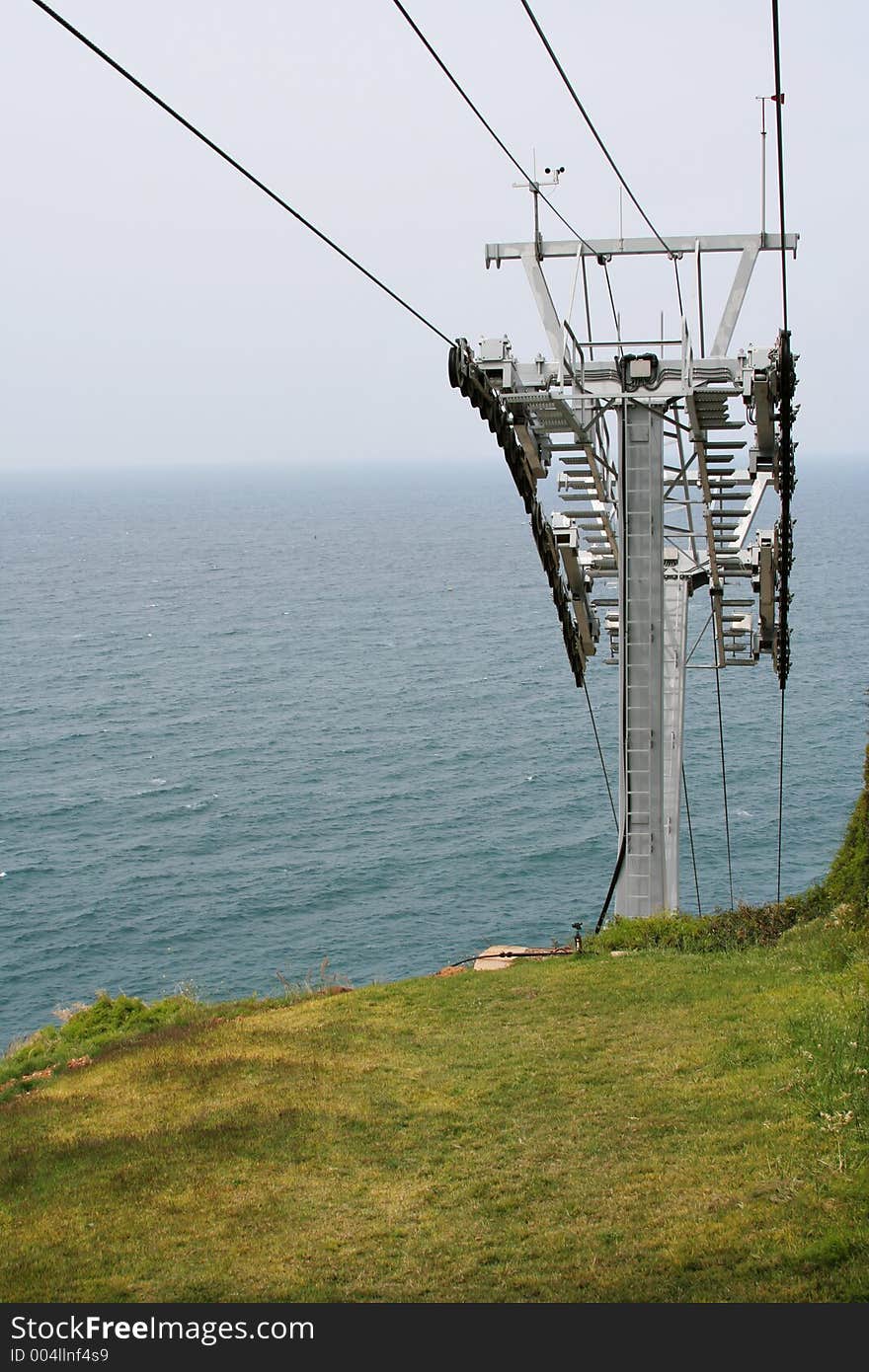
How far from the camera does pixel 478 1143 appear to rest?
16.6 metres

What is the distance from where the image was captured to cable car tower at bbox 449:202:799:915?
22.7 meters

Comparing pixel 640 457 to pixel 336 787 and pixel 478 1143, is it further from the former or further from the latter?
pixel 336 787

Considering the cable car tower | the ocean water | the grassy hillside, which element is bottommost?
the ocean water

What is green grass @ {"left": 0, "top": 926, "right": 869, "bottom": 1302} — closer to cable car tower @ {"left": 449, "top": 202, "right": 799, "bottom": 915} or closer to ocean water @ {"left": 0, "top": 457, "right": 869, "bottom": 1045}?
cable car tower @ {"left": 449, "top": 202, "right": 799, "bottom": 915}

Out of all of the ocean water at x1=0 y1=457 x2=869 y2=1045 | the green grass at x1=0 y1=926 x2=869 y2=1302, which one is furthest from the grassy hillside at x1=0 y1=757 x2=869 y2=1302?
the ocean water at x1=0 y1=457 x2=869 y2=1045

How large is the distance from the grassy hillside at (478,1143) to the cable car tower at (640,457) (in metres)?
3.49

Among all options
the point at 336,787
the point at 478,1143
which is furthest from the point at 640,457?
the point at 336,787

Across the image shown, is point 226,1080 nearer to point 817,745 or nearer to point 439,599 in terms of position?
point 817,745

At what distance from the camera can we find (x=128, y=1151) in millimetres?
17312

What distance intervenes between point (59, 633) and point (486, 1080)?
99.4 metres

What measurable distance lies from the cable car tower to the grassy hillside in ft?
11.5

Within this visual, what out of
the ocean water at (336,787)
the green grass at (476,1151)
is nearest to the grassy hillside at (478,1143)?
the green grass at (476,1151)

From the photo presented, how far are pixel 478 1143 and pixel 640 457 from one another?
1240 centimetres
